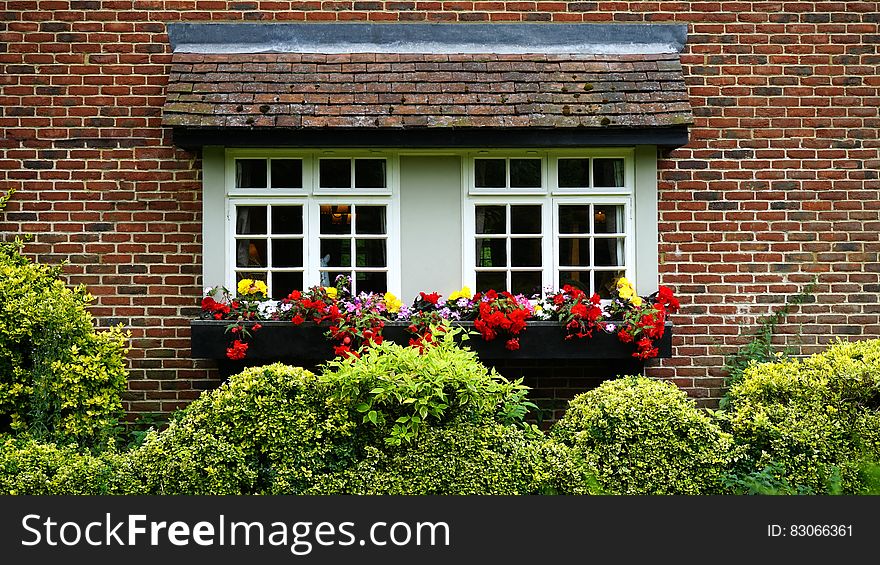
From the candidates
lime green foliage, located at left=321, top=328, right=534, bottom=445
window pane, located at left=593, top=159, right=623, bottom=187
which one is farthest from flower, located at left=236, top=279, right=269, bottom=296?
window pane, located at left=593, top=159, right=623, bottom=187

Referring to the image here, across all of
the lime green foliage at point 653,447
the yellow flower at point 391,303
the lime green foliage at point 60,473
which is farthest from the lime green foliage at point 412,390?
the yellow flower at point 391,303

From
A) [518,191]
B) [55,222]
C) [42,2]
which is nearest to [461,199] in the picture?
[518,191]

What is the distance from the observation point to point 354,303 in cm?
630

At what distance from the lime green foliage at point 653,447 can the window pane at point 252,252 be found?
2969mm

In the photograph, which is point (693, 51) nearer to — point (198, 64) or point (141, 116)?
point (198, 64)

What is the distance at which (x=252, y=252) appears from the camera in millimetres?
6625

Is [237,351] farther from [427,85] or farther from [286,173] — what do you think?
[427,85]

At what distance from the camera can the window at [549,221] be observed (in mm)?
6648

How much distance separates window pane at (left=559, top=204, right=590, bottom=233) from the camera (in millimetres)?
6691

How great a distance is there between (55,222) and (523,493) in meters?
4.45

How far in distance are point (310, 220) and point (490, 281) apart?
1508mm

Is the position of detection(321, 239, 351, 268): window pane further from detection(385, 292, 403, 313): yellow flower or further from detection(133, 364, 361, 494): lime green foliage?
detection(133, 364, 361, 494): lime green foliage

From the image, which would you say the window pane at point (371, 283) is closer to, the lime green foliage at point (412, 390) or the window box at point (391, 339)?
the window box at point (391, 339)

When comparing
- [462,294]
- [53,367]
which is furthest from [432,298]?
[53,367]
